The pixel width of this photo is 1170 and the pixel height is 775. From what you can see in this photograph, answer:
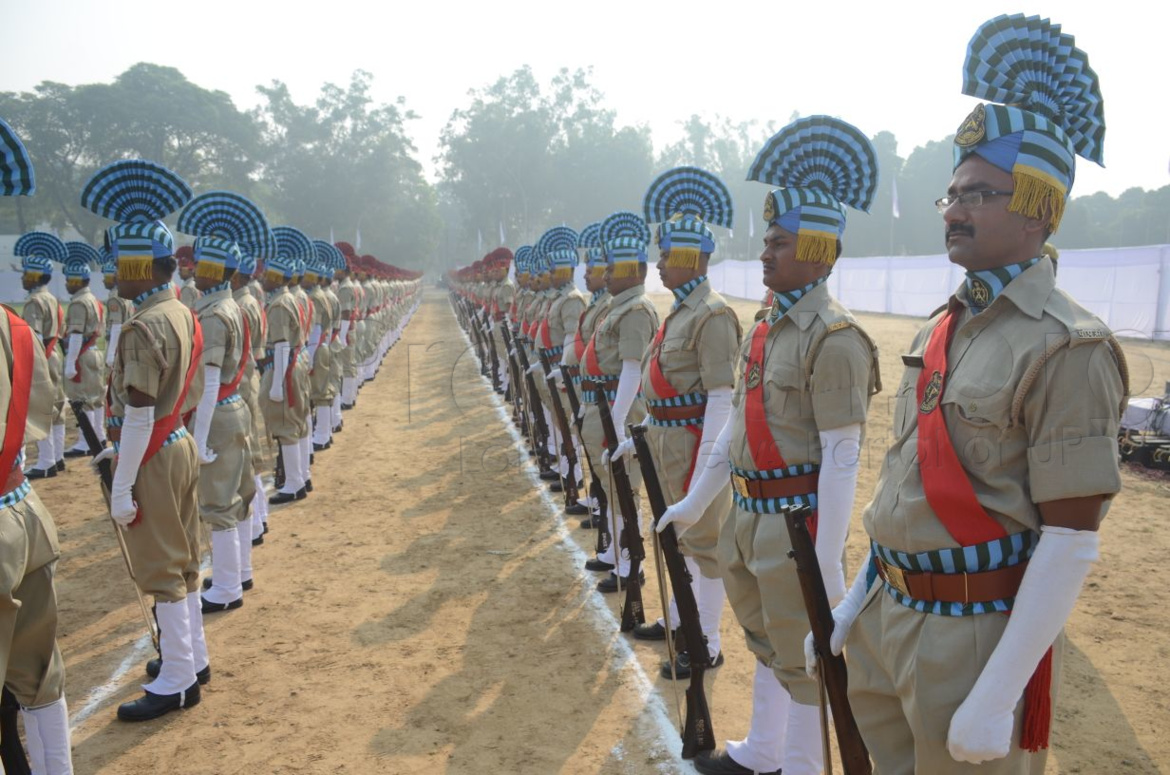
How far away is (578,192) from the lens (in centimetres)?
8319

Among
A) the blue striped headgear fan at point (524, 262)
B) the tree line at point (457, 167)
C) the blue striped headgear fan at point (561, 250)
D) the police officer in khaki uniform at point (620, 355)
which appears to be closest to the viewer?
the police officer in khaki uniform at point (620, 355)

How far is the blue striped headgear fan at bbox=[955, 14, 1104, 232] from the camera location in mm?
1991

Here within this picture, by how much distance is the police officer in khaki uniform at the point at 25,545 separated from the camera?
298cm

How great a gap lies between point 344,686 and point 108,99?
2534 inches

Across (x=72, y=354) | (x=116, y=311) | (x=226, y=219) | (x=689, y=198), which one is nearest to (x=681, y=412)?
(x=689, y=198)

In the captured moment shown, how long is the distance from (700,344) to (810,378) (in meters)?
1.41

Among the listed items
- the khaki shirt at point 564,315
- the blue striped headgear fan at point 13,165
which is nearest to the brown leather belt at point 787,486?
the blue striped headgear fan at point 13,165

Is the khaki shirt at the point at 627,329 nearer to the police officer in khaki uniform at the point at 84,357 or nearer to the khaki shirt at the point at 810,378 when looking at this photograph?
the khaki shirt at the point at 810,378

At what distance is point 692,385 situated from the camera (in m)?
4.58

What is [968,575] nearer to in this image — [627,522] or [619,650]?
[627,522]

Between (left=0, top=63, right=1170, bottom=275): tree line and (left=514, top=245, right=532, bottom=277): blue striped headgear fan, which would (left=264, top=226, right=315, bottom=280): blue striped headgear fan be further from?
(left=0, top=63, right=1170, bottom=275): tree line

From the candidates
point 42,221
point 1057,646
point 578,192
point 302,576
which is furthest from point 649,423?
point 578,192

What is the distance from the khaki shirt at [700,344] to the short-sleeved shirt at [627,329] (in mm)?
1030

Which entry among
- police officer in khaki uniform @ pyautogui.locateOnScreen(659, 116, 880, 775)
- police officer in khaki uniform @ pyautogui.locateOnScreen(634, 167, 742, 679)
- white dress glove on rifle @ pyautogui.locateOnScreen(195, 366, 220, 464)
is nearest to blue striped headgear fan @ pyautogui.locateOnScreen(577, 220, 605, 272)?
police officer in khaki uniform @ pyautogui.locateOnScreen(634, 167, 742, 679)
